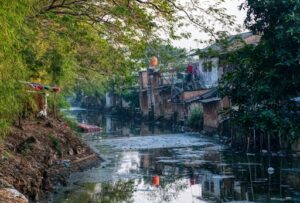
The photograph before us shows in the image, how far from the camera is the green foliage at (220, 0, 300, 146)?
12219mm

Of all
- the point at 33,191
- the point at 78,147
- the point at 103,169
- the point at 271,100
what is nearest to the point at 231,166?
the point at 103,169

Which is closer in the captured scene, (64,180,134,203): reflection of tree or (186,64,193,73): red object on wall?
(64,180,134,203): reflection of tree

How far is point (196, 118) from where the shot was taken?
38.9 meters

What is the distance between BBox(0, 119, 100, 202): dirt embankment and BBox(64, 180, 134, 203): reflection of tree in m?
0.83

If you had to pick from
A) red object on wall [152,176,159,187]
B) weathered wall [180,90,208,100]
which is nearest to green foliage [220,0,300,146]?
red object on wall [152,176,159,187]

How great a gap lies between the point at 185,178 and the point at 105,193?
372cm

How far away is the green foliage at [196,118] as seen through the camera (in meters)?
38.2

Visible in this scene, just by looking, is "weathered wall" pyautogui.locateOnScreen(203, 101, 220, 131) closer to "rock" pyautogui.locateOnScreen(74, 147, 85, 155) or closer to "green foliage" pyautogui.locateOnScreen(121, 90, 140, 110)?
"rock" pyautogui.locateOnScreen(74, 147, 85, 155)

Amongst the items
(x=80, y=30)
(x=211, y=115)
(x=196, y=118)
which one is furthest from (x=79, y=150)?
(x=196, y=118)

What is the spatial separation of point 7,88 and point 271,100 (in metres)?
7.35

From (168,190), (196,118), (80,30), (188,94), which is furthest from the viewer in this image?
(188,94)

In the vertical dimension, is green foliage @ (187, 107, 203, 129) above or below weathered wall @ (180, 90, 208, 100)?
below

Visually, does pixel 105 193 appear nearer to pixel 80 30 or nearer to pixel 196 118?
pixel 80 30

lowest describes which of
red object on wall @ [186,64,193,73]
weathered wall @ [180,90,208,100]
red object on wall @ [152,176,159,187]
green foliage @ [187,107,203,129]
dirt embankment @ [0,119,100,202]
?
red object on wall @ [152,176,159,187]
